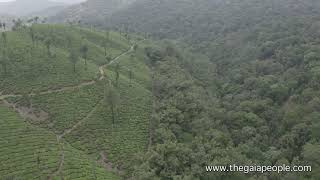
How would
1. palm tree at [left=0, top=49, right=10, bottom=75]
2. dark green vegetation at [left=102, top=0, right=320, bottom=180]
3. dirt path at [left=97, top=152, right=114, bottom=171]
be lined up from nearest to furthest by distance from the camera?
1. dark green vegetation at [left=102, top=0, right=320, bottom=180]
2. dirt path at [left=97, top=152, right=114, bottom=171]
3. palm tree at [left=0, top=49, right=10, bottom=75]

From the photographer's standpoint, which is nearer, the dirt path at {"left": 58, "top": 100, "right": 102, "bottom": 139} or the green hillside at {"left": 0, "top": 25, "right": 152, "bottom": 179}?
the green hillside at {"left": 0, "top": 25, "right": 152, "bottom": 179}

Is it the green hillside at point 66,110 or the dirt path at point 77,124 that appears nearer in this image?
the green hillside at point 66,110

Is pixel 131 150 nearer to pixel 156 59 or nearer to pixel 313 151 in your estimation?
pixel 313 151

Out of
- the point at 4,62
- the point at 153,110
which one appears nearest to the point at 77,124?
the point at 153,110

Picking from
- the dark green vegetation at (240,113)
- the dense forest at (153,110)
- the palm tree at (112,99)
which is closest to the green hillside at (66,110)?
the palm tree at (112,99)

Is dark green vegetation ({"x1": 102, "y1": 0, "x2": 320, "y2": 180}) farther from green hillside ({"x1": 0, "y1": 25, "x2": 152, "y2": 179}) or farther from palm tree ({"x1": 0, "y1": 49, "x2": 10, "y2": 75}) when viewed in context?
palm tree ({"x1": 0, "y1": 49, "x2": 10, "y2": 75})

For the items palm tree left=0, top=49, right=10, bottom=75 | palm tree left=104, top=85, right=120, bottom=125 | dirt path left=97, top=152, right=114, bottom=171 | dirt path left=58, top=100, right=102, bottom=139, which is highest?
palm tree left=0, top=49, right=10, bottom=75

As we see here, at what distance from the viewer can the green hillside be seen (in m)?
84.0

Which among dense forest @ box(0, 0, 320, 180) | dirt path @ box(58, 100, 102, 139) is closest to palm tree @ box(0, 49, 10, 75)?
dense forest @ box(0, 0, 320, 180)

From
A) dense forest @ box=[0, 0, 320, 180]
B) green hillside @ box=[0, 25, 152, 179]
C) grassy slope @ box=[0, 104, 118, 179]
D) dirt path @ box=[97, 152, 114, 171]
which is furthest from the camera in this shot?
dirt path @ box=[97, 152, 114, 171]

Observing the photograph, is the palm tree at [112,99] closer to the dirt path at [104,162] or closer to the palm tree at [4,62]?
the dirt path at [104,162]

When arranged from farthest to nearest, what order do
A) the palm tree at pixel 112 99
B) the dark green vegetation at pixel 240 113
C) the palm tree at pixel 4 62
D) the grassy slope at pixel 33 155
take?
the palm tree at pixel 4 62, the palm tree at pixel 112 99, the dark green vegetation at pixel 240 113, the grassy slope at pixel 33 155

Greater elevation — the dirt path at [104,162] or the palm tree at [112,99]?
the palm tree at [112,99]

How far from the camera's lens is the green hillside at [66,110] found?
84.0 meters
